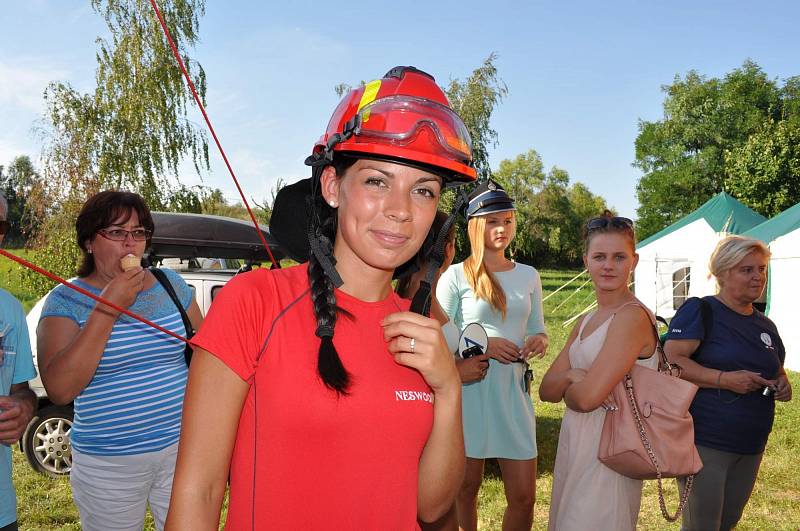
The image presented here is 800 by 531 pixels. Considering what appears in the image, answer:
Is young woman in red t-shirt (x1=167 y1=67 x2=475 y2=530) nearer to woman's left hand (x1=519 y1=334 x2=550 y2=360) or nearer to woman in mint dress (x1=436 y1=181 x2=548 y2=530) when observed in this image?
woman in mint dress (x1=436 y1=181 x2=548 y2=530)

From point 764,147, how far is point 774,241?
27.1 m

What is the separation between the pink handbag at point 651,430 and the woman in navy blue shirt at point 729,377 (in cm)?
83

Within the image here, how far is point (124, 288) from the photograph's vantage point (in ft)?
9.17

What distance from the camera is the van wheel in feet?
19.1

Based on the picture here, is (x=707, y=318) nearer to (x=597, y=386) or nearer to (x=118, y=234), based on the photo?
(x=597, y=386)

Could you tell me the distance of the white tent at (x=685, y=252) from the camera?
19719 mm

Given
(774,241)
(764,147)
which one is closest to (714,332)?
(774,241)

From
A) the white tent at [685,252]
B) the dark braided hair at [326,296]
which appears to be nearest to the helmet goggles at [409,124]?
the dark braided hair at [326,296]

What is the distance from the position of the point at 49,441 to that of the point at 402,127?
586cm

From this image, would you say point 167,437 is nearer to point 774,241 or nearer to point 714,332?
point 714,332

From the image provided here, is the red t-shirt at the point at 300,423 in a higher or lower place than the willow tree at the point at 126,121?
lower

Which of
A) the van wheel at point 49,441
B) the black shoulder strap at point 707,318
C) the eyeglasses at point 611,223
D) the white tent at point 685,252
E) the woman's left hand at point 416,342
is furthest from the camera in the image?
the white tent at point 685,252

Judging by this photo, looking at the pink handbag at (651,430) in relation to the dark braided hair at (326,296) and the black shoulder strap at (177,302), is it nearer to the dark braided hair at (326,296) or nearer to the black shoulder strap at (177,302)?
the dark braided hair at (326,296)

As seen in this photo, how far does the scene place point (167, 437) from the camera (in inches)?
120
